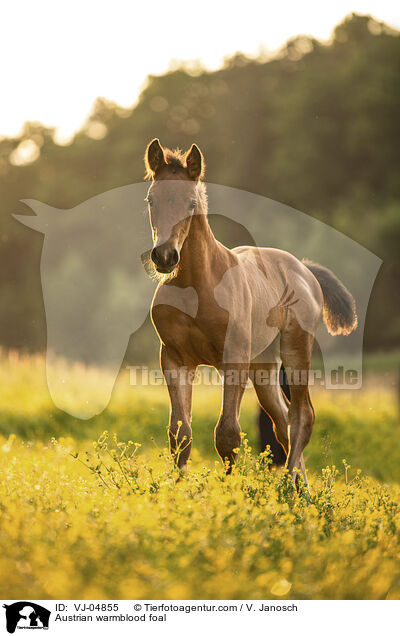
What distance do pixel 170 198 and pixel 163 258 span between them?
0.55 m

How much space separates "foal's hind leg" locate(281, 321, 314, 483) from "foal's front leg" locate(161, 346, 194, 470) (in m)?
1.50

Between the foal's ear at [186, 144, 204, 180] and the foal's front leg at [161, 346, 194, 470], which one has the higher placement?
the foal's ear at [186, 144, 204, 180]

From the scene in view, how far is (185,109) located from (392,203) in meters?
10.6

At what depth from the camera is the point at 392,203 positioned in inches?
975

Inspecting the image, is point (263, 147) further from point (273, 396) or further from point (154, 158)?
point (154, 158)

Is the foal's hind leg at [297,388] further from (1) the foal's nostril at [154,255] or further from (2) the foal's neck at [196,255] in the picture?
(1) the foal's nostril at [154,255]

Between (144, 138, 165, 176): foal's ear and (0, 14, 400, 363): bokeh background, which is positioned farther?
(0, 14, 400, 363): bokeh background

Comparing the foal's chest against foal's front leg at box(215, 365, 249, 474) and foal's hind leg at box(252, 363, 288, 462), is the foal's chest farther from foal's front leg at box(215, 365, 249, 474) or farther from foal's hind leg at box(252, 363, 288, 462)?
foal's hind leg at box(252, 363, 288, 462)

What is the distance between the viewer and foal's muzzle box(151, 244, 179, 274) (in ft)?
16.7

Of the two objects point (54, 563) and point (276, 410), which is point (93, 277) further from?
point (54, 563)

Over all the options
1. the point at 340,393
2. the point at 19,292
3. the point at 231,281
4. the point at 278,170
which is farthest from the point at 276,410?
the point at 19,292
